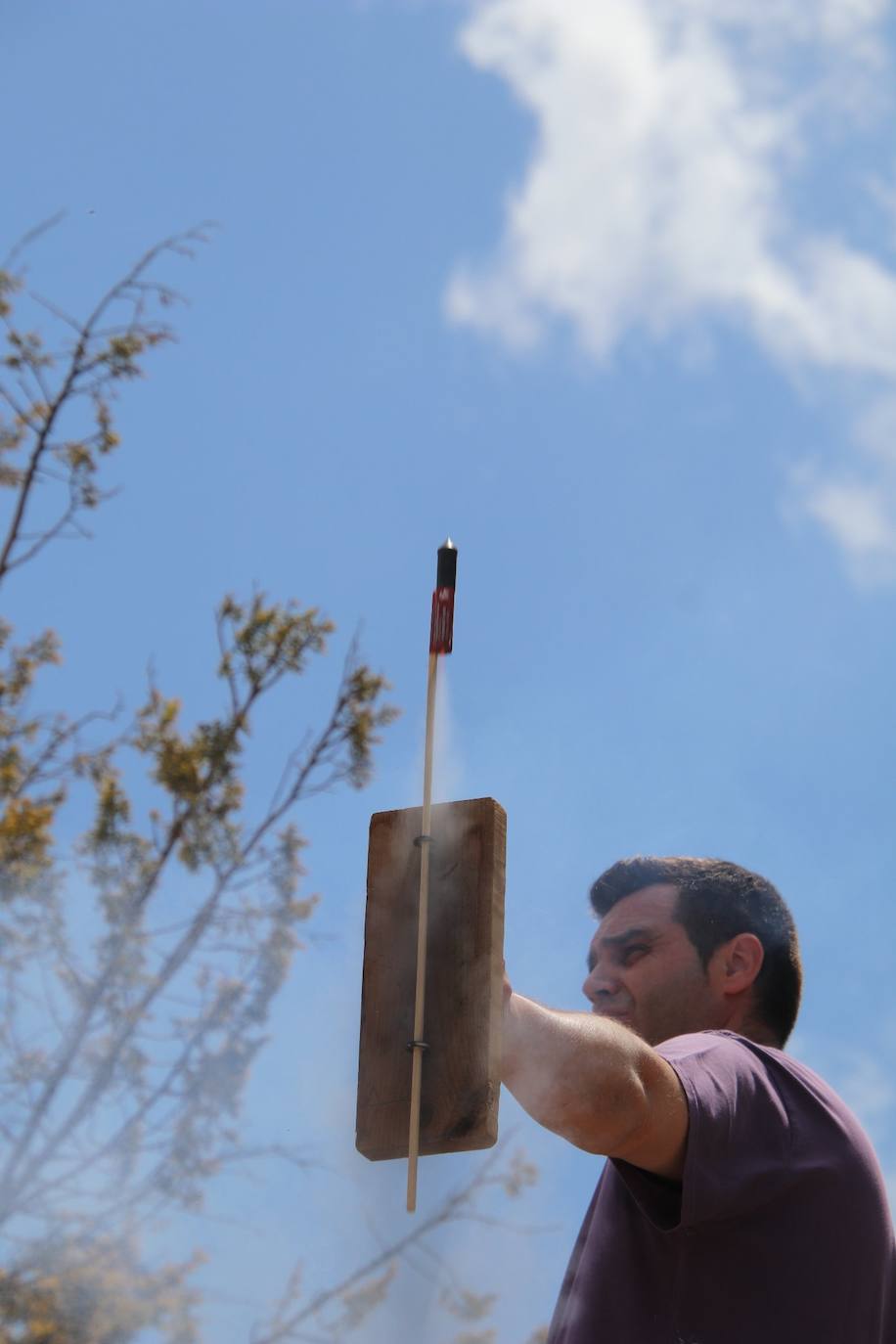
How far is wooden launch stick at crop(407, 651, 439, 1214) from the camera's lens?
205 centimetres

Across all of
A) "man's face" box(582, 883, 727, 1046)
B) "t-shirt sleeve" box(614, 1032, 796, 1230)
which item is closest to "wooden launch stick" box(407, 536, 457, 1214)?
"t-shirt sleeve" box(614, 1032, 796, 1230)

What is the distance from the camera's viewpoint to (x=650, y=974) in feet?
10.6

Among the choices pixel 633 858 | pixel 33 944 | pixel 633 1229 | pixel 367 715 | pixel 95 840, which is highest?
pixel 367 715

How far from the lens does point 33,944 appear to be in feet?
18.8

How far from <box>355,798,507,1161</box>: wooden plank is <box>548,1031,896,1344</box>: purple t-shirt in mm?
401

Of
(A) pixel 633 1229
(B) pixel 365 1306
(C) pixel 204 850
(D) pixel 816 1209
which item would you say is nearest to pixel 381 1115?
(A) pixel 633 1229

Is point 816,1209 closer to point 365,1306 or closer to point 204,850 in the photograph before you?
point 365,1306

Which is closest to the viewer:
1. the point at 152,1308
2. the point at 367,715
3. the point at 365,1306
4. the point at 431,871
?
the point at 431,871

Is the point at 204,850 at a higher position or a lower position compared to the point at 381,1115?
higher

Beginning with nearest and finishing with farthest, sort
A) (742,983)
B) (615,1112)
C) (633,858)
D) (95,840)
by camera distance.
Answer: (615,1112) → (742,983) → (633,858) → (95,840)

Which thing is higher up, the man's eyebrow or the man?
the man's eyebrow

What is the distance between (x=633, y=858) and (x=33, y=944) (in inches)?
120

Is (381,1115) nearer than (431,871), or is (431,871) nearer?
(381,1115)

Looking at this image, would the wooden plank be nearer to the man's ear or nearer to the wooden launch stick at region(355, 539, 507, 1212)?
the wooden launch stick at region(355, 539, 507, 1212)
